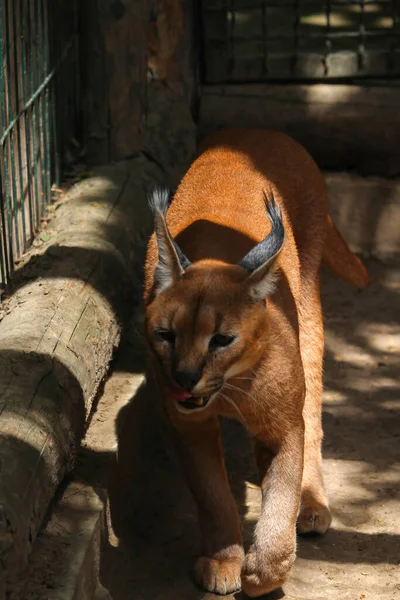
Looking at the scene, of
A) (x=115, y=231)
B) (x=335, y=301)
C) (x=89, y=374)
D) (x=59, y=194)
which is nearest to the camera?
(x=89, y=374)

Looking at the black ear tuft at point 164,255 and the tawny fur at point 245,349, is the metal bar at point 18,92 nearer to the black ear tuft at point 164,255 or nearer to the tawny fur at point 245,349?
the tawny fur at point 245,349

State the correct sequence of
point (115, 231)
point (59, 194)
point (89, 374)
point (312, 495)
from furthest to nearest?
point (59, 194), point (115, 231), point (312, 495), point (89, 374)

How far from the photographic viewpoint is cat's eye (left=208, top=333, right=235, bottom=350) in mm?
3854

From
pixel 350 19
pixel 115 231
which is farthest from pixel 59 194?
pixel 350 19

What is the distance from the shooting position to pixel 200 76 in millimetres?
7238

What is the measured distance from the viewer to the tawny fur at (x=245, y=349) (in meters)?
3.93

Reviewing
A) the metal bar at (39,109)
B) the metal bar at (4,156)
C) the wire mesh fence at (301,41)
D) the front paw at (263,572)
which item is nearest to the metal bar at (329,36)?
the wire mesh fence at (301,41)

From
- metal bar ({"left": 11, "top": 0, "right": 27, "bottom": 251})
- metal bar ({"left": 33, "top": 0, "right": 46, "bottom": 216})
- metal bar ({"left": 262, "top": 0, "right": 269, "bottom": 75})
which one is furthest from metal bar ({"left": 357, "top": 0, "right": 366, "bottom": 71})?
metal bar ({"left": 11, "top": 0, "right": 27, "bottom": 251})

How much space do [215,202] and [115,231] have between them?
3.26 feet

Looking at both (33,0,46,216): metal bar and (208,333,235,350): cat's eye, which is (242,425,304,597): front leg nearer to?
(208,333,235,350): cat's eye

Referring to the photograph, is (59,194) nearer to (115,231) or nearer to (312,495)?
(115,231)

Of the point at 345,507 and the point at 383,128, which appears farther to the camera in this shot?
the point at 383,128

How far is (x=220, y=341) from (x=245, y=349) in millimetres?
127

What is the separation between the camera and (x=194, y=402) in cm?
393
